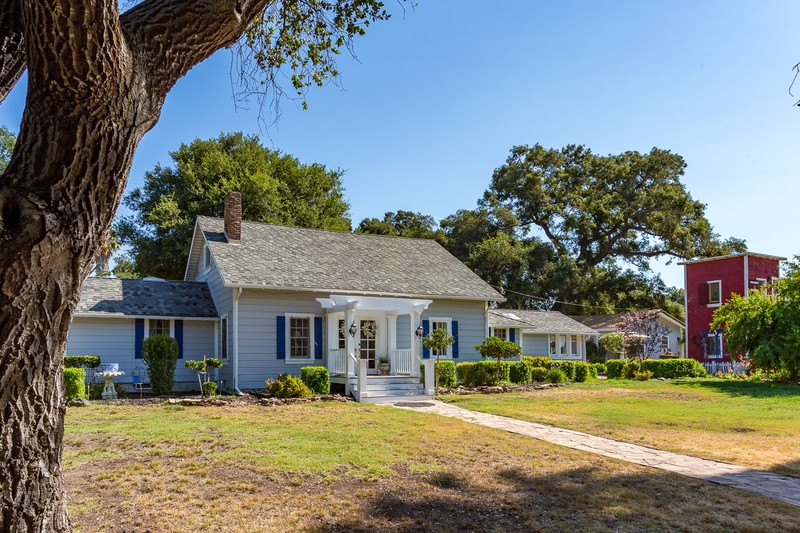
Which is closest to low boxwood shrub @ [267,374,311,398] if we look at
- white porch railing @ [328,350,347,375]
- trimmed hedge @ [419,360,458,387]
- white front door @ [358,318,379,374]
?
white porch railing @ [328,350,347,375]

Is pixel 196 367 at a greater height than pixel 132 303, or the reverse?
pixel 132 303

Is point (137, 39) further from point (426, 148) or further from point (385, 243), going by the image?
point (385, 243)

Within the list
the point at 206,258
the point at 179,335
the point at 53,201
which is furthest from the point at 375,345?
the point at 53,201

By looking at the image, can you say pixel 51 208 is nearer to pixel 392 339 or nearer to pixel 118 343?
pixel 392 339

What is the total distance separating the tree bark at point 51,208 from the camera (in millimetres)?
2891

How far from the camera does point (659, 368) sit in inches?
945

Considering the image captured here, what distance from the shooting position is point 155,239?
3244 cm

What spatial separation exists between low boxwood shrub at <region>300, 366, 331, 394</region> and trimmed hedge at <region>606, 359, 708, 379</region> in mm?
13422

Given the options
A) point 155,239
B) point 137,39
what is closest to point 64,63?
point 137,39

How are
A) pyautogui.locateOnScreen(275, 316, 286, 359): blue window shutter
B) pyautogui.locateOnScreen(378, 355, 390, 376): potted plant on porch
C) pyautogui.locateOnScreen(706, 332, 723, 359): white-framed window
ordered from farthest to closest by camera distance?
pyautogui.locateOnScreen(706, 332, 723, 359): white-framed window, pyautogui.locateOnScreen(378, 355, 390, 376): potted plant on porch, pyautogui.locateOnScreen(275, 316, 286, 359): blue window shutter

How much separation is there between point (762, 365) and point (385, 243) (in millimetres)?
13474

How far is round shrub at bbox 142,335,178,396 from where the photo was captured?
663 inches

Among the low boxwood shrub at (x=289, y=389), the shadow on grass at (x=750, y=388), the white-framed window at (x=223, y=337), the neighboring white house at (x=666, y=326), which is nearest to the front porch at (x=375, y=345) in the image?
the low boxwood shrub at (x=289, y=389)

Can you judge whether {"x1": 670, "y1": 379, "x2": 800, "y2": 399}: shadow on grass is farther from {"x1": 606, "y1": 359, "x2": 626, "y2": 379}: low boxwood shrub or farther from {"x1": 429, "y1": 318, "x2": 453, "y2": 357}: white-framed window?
{"x1": 429, "y1": 318, "x2": 453, "y2": 357}: white-framed window
